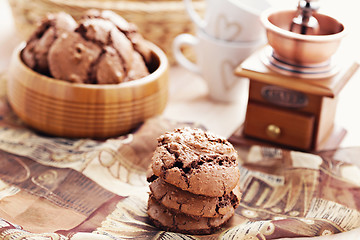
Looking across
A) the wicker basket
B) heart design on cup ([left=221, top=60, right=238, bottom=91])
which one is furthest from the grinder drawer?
the wicker basket

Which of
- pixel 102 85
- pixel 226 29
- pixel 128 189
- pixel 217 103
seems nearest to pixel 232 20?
pixel 226 29

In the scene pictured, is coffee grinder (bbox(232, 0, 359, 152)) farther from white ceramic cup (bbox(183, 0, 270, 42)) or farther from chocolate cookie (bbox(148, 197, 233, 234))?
chocolate cookie (bbox(148, 197, 233, 234))

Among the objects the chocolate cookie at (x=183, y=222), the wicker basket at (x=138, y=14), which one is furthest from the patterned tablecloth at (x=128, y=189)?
the wicker basket at (x=138, y=14)

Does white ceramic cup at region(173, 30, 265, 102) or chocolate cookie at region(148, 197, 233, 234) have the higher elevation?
white ceramic cup at region(173, 30, 265, 102)

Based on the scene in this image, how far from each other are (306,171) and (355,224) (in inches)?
7.6

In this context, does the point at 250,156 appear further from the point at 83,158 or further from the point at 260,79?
the point at 83,158

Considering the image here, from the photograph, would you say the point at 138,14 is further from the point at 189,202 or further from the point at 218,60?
the point at 189,202

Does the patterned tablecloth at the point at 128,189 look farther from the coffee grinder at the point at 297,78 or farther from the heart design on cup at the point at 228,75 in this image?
the heart design on cup at the point at 228,75

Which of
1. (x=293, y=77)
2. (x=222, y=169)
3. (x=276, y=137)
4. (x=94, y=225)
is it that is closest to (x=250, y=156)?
(x=276, y=137)

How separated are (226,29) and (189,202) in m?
0.70

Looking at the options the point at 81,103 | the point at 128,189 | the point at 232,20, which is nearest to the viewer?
the point at 128,189

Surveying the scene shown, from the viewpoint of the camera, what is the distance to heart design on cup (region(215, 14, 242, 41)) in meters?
1.48

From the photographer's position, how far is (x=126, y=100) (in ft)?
4.24

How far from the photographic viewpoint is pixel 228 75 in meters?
1.56
